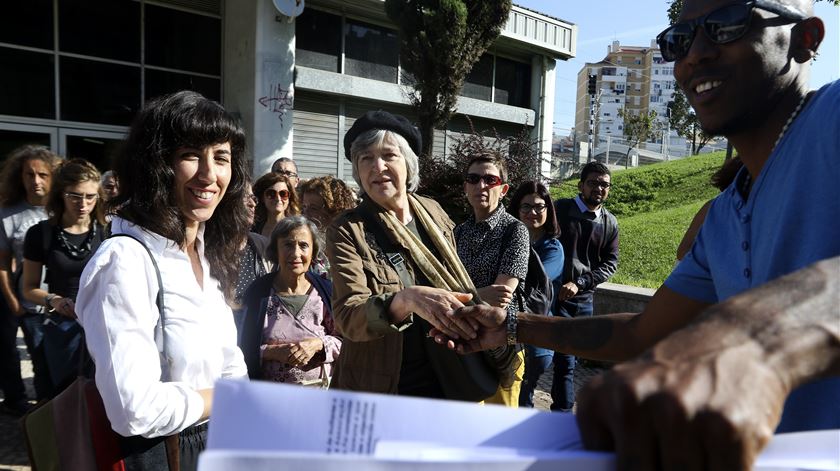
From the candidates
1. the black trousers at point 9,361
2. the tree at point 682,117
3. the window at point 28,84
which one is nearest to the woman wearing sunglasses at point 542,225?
the black trousers at point 9,361

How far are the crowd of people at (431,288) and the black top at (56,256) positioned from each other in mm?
13

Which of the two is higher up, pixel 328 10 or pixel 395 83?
pixel 328 10

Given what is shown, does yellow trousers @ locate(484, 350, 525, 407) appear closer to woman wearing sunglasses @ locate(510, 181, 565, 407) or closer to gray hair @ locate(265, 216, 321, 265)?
gray hair @ locate(265, 216, 321, 265)

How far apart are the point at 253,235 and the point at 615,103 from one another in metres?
127

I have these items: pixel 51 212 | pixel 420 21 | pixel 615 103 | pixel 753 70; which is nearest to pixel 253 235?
pixel 51 212

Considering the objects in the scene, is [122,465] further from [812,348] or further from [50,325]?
[50,325]

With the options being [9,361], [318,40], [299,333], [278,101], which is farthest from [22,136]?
[299,333]

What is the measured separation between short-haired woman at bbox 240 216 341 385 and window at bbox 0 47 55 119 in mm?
8917

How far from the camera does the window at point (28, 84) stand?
1031 cm

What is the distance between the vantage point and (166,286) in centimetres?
188

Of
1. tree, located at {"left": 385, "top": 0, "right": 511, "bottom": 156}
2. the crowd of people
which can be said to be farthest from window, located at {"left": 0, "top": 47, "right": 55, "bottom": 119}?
the crowd of people

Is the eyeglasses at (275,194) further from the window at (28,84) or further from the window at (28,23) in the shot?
the window at (28,23)

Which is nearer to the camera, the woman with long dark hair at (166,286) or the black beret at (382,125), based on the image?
the woman with long dark hair at (166,286)

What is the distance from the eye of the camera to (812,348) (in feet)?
2.17
